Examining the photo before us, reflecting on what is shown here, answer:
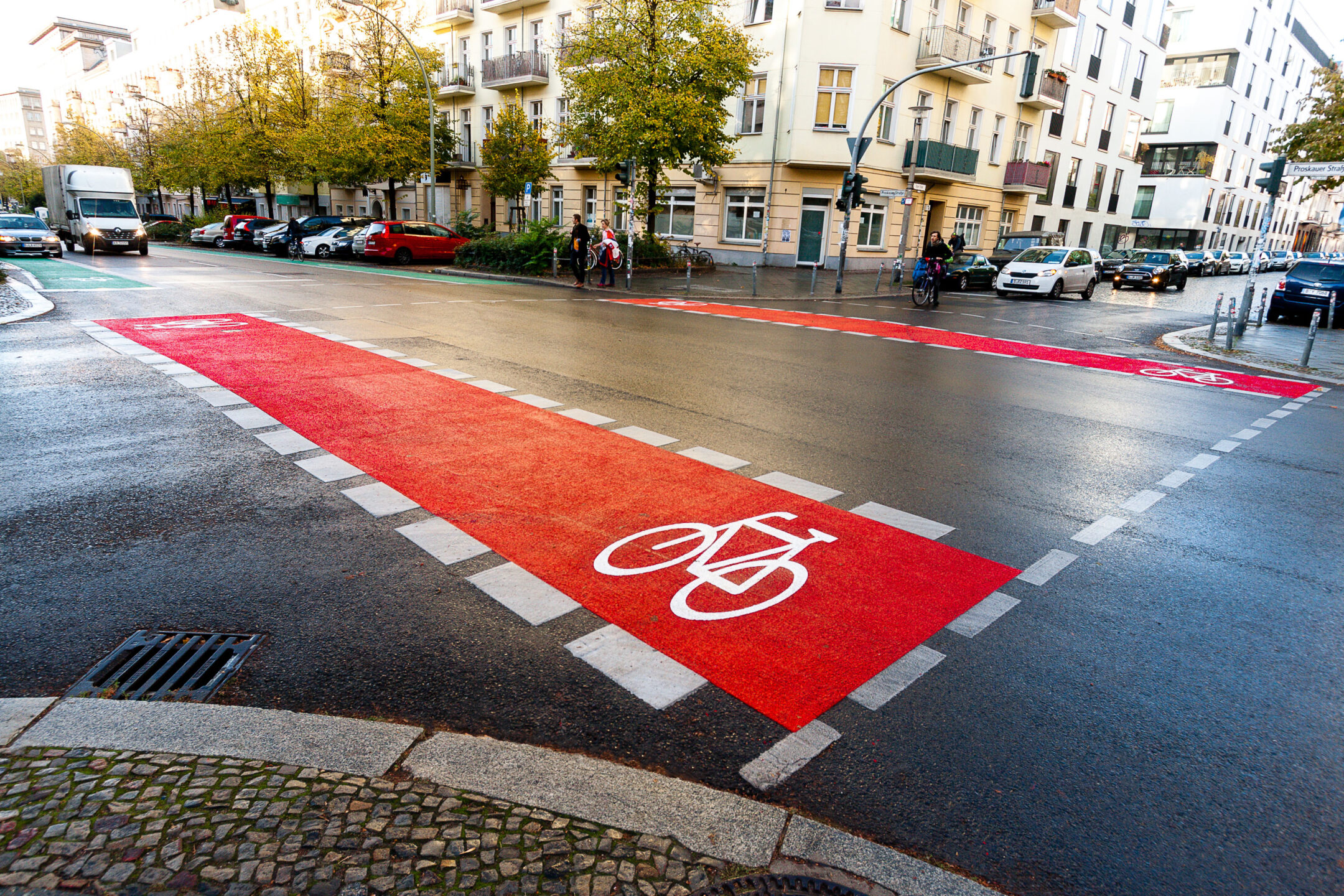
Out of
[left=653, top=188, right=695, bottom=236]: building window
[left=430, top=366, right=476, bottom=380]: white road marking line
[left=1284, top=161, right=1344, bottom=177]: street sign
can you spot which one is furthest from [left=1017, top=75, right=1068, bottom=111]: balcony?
[left=430, top=366, right=476, bottom=380]: white road marking line

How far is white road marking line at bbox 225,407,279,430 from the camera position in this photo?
654cm

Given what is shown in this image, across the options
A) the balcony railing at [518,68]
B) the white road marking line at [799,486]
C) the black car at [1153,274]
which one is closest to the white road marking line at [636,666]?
the white road marking line at [799,486]

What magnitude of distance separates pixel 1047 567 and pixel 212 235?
4673 centimetres

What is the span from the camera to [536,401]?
7.78 metres

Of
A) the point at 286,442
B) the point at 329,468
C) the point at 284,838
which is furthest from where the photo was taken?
the point at 286,442

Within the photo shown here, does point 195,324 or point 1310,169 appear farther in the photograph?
point 1310,169

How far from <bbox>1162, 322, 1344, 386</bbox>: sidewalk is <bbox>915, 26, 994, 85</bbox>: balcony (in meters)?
18.9

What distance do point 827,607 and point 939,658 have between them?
59 centimetres

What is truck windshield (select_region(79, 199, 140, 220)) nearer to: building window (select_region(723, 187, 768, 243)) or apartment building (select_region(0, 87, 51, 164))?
building window (select_region(723, 187, 768, 243))

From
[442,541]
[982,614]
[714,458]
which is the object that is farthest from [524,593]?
[714,458]

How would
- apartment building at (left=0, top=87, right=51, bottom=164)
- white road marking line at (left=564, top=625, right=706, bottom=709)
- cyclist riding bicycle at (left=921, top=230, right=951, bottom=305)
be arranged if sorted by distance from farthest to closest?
apartment building at (left=0, top=87, right=51, bottom=164), cyclist riding bicycle at (left=921, top=230, right=951, bottom=305), white road marking line at (left=564, top=625, right=706, bottom=709)

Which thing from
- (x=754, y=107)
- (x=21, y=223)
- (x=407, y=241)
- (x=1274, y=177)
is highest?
(x=754, y=107)

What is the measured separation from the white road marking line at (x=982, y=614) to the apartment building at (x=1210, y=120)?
6069 centimetres

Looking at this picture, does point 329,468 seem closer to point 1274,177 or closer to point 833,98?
point 1274,177
